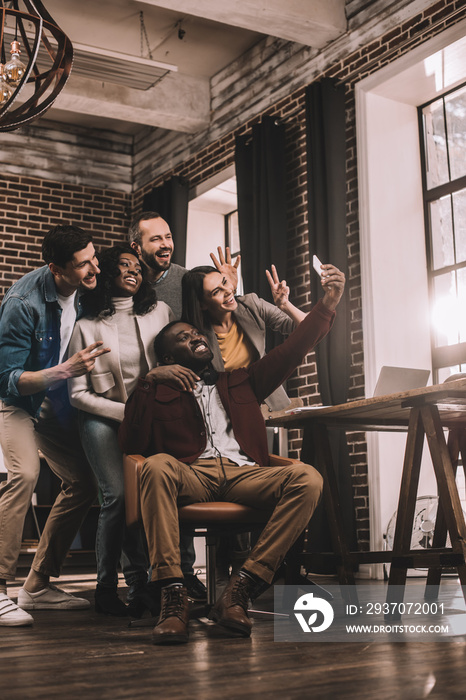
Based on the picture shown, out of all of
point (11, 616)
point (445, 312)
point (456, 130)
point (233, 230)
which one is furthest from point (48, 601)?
point (233, 230)

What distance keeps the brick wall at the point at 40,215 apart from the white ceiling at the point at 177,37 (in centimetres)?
126

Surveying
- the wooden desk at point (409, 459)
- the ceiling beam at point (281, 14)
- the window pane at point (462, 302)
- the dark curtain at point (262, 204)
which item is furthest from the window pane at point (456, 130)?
the wooden desk at point (409, 459)

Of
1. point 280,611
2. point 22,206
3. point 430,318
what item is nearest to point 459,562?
point 280,611

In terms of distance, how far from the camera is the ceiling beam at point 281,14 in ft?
16.3

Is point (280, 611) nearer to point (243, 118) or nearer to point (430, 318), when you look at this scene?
point (430, 318)

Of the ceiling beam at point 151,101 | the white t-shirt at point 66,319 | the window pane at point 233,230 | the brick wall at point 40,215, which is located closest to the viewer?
the white t-shirt at point 66,319

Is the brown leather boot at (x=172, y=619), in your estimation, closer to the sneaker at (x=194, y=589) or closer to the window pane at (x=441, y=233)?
the sneaker at (x=194, y=589)

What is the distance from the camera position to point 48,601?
10.2 feet

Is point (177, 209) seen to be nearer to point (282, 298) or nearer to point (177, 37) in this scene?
point (177, 37)

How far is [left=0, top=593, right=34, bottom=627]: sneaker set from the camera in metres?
2.57

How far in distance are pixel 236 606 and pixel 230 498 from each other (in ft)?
1.22

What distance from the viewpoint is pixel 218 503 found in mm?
2512

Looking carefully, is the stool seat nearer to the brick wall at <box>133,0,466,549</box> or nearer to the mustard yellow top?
the mustard yellow top

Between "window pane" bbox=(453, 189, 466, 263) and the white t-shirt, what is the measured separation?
291 cm
